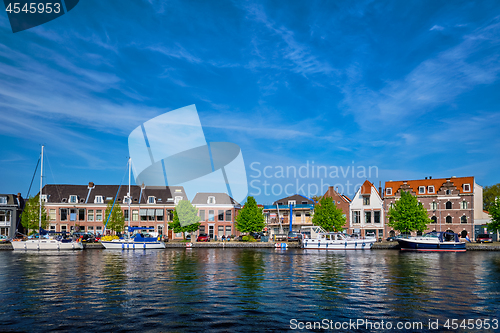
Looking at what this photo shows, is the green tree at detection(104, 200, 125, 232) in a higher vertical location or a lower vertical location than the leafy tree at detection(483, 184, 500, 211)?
lower

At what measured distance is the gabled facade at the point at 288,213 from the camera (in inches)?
4008

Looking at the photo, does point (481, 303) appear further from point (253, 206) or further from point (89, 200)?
point (89, 200)

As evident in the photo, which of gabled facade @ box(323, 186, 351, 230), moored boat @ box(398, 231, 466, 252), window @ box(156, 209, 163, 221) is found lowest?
moored boat @ box(398, 231, 466, 252)

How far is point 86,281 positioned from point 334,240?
170 feet

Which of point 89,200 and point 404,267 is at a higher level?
point 89,200

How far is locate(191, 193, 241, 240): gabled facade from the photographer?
98.9 m

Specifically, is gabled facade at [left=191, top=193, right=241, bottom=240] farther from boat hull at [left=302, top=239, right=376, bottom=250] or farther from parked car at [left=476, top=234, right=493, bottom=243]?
parked car at [left=476, top=234, right=493, bottom=243]

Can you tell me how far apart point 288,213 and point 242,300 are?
83354mm

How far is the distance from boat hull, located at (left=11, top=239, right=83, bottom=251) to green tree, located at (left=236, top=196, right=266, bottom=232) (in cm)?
3655

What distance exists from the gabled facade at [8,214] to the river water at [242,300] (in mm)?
66281

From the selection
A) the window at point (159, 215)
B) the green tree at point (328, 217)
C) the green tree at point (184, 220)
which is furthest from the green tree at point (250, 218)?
the window at point (159, 215)

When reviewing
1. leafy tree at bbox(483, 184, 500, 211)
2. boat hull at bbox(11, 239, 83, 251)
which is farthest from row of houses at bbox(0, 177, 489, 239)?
boat hull at bbox(11, 239, 83, 251)

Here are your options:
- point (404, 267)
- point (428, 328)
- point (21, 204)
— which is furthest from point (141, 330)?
point (21, 204)

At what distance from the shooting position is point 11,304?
21.0 m
